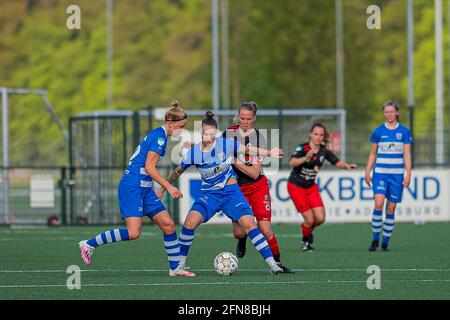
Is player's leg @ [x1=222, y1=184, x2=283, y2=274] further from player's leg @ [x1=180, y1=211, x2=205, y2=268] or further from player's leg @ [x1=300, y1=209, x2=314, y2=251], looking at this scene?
player's leg @ [x1=300, y1=209, x2=314, y2=251]

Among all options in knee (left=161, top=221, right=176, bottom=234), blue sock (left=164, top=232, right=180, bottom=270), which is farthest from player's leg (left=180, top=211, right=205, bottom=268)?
knee (left=161, top=221, right=176, bottom=234)

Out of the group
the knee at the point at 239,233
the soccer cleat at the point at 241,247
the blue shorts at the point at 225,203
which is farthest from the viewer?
the soccer cleat at the point at 241,247

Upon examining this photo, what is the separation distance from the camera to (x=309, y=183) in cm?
1848

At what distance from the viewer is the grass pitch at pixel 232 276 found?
12125 mm

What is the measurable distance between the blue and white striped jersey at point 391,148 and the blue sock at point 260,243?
15.0 ft

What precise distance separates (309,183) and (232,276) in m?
4.86

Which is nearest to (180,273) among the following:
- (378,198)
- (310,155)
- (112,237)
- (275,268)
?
(112,237)

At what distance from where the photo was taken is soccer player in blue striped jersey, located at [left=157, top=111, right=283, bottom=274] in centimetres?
1377

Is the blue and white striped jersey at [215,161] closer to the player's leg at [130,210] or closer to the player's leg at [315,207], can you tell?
the player's leg at [130,210]

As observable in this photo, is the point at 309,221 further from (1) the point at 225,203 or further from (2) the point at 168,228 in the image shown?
(2) the point at 168,228

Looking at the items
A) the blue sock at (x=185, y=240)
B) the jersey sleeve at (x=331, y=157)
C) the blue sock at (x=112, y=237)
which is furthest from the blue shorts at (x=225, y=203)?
the jersey sleeve at (x=331, y=157)

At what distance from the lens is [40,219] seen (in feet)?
87.7
